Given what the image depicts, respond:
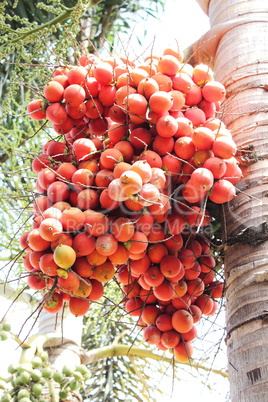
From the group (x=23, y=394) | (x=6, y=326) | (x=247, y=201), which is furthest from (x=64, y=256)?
(x=6, y=326)

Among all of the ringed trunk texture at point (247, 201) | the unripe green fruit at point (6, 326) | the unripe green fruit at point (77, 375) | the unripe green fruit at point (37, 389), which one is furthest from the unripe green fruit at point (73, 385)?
the ringed trunk texture at point (247, 201)

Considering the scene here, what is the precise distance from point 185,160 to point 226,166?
0.34 feet

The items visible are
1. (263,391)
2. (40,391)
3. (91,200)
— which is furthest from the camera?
(40,391)

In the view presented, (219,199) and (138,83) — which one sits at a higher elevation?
(138,83)

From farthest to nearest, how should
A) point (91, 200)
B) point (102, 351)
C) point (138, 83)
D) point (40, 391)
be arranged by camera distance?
1. point (102, 351)
2. point (40, 391)
3. point (138, 83)
4. point (91, 200)

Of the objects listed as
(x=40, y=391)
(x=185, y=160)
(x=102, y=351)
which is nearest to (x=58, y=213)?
(x=185, y=160)

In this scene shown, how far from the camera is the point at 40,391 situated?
171cm

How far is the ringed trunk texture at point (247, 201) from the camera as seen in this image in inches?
39.2

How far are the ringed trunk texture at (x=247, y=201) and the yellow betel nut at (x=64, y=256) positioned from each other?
41cm

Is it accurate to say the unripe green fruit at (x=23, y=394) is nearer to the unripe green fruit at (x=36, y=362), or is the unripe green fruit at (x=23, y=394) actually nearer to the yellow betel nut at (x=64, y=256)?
the unripe green fruit at (x=36, y=362)

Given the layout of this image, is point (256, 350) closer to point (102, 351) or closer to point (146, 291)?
point (146, 291)

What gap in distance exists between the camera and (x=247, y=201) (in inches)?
45.9

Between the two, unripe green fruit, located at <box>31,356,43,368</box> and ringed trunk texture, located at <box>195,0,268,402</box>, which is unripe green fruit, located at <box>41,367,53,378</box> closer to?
unripe green fruit, located at <box>31,356,43,368</box>

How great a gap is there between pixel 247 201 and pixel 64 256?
1.69 ft
